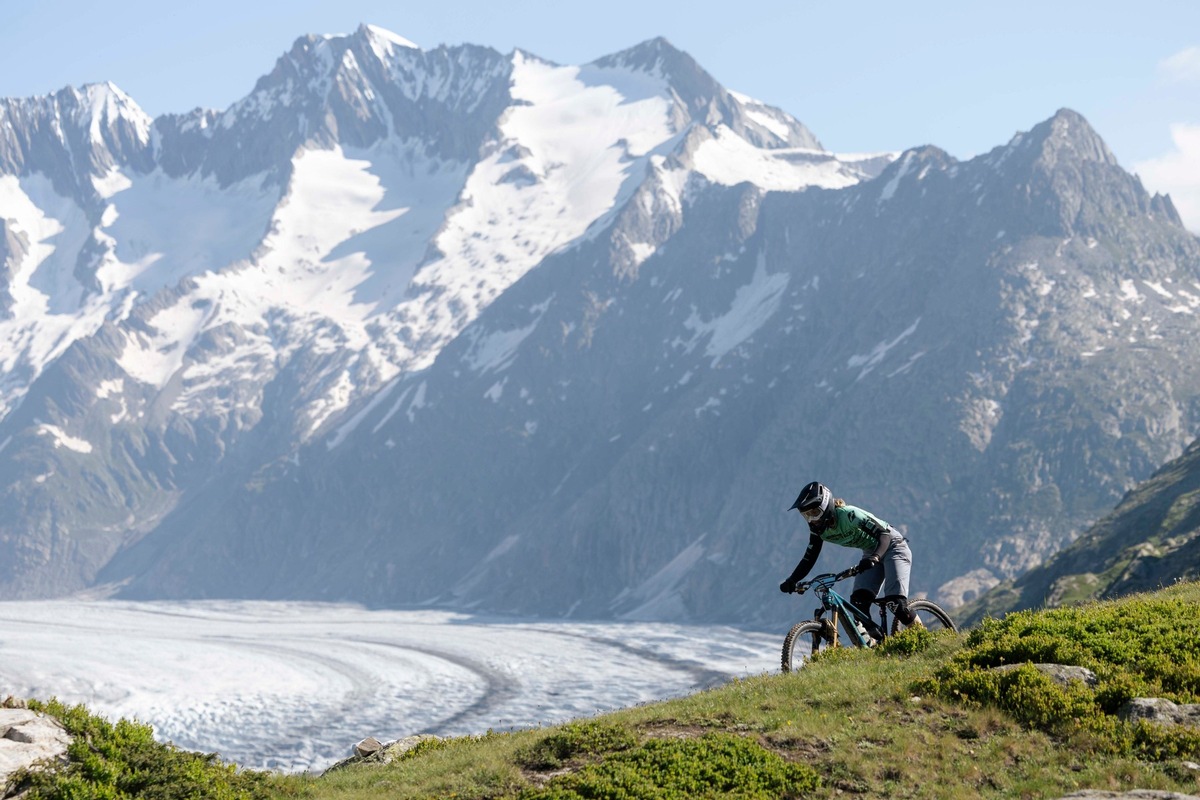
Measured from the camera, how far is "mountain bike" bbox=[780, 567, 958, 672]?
19562 mm

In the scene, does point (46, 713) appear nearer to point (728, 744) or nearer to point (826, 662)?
point (728, 744)

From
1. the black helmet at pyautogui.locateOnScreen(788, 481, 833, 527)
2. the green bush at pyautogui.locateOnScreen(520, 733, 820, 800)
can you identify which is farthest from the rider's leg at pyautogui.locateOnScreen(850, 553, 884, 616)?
the green bush at pyautogui.locateOnScreen(520, 733, 820, 800)

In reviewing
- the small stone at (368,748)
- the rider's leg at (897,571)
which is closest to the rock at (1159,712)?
the rider's leg at (897,571)

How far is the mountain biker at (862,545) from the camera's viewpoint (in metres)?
18.8

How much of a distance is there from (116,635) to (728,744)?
20551 cm

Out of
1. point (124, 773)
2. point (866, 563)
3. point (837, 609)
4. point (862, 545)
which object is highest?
point (862, 545)

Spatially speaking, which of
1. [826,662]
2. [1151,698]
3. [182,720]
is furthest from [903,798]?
[182,720]

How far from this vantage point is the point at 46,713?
1661cm

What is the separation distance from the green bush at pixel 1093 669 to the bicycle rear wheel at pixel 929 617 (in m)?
0.96

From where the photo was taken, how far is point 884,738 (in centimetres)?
1584

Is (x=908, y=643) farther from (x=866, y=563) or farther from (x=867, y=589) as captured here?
(x=866, y=563)

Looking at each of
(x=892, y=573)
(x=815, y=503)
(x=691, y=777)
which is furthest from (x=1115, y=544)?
(x=691, y=777)

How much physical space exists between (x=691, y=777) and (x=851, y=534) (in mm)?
5782

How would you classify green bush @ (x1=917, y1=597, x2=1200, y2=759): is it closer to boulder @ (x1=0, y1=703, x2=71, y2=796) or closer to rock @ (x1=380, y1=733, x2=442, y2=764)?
rock @ (x1=380, y1=733, x2=442, y2=764)
